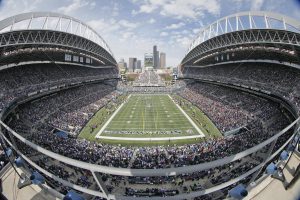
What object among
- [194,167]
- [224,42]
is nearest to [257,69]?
[224,42]

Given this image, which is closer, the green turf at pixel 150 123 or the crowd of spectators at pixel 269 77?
the crowd of spectators at pixel 269 77

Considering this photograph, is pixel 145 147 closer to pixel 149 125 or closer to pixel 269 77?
pixel 149 125

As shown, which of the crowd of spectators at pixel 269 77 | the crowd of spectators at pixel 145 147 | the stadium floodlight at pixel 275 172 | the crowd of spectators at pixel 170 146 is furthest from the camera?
the crowd of spectators at pixel 269 77

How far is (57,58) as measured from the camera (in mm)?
40969

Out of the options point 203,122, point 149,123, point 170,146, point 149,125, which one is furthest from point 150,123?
point 170,146

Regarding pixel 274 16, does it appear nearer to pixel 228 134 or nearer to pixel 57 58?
pixel 228 134

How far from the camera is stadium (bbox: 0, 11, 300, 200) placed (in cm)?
1487

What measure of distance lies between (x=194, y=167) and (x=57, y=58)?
119 feet

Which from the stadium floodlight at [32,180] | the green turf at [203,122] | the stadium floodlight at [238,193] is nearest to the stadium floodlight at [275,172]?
the stadium floodlight at [238,193]

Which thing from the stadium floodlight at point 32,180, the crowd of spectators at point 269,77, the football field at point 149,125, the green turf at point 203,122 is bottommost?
the football field at point 149,125

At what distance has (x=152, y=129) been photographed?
106ft

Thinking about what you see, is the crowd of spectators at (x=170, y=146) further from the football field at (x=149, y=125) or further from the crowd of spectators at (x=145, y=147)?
the football field at (x=149, y=125)

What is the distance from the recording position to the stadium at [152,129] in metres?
14.9

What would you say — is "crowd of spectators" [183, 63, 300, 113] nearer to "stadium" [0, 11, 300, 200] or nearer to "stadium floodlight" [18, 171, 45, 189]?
"stadium" [0, 11, 300, 200]
